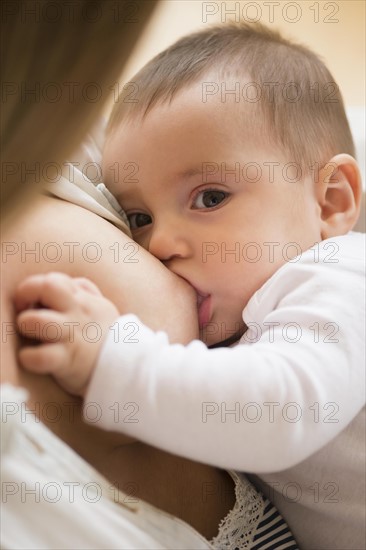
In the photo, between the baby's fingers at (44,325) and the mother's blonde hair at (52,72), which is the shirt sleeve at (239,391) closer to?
the baby's fingers at (44,325)

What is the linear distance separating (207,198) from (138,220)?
→ 134mm

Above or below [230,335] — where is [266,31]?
above

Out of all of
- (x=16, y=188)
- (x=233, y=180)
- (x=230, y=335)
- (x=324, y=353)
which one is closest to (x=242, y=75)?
(x=233, y=180)

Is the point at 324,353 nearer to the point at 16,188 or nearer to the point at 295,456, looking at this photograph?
the point at 295,456

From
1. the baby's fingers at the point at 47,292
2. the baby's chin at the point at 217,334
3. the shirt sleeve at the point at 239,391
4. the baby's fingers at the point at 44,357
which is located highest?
the baby's fingers at the point at 47,292

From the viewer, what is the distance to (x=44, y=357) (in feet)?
2.10

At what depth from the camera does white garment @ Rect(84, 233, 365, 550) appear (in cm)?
67

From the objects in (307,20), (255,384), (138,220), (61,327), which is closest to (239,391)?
(255,384)

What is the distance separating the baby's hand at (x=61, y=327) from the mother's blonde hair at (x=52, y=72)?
15cm

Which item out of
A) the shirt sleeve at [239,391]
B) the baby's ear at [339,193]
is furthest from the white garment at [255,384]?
the baby's ear at [339,193]

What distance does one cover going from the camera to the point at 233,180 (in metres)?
0.96

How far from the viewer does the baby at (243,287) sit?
0.67m

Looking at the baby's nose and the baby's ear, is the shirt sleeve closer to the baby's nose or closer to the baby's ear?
the baby's nose

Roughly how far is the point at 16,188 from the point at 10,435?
22cm
